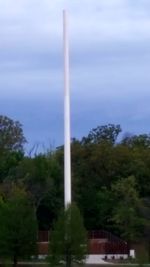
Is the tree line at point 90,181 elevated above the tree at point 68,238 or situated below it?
above

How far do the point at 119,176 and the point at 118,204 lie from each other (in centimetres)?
784

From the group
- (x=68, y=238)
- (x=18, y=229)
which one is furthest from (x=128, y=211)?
(x=68, y=238)

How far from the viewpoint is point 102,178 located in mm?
83750

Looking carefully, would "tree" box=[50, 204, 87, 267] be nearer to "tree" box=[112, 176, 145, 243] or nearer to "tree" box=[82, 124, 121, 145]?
"tree" box=[112, 176, 145, 243]

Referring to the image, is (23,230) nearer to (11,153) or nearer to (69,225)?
(69,225)

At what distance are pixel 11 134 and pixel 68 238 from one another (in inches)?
2774

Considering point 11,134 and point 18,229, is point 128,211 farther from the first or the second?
point 11,134

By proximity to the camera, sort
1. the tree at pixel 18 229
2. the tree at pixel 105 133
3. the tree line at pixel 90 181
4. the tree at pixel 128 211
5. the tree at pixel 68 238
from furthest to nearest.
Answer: the tree at pixel 105 133
the tree line at pixel 90 181
the tree at pixel 128 211
the tree at pixel 18 229
the tree at pixel 68 238

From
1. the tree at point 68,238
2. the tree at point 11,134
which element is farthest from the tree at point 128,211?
the tree at point 11,134

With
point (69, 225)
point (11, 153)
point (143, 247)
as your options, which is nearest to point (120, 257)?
point (143, 247)

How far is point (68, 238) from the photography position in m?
45.6

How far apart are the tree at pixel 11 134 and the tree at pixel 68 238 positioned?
217ft

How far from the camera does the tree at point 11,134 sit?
114125 mm

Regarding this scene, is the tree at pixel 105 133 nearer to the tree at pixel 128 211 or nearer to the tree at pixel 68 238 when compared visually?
the tree at pixel 128 211
